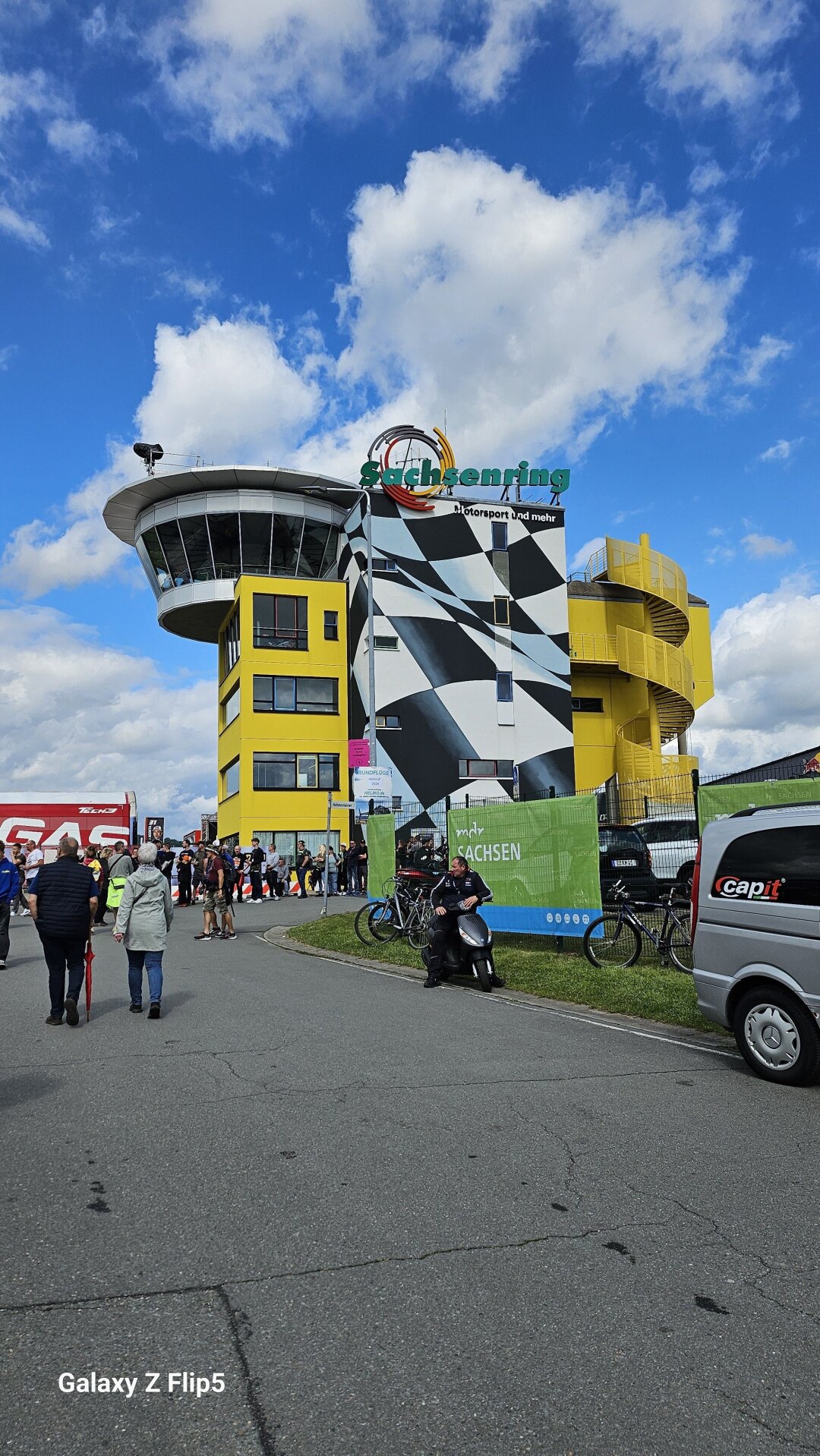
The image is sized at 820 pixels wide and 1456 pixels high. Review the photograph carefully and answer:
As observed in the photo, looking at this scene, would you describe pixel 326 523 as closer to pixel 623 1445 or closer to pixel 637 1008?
pixel 637 1008

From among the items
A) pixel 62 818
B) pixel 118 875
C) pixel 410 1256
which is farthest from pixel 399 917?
pixel 62 818

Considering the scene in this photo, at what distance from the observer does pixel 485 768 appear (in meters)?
44.0

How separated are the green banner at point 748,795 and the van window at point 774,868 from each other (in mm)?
3277

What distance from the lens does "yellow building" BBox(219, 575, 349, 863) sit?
43000mm

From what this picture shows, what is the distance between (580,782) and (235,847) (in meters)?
16.6

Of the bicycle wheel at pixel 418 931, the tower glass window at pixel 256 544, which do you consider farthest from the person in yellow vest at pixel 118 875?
the tower glass window at pixel 256 544

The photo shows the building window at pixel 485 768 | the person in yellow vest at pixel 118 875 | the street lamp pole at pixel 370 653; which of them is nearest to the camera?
the person in yellow vest at pixel 118 875

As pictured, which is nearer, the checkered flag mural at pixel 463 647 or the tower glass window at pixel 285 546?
the checkered flag mural at pixel 463 647

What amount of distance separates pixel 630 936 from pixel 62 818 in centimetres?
2738

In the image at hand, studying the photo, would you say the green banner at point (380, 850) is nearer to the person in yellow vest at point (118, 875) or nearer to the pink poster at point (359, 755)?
the pink poster at point (359, 755)

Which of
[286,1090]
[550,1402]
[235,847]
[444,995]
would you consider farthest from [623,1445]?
[235,847]

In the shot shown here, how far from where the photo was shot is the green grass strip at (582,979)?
10.1m

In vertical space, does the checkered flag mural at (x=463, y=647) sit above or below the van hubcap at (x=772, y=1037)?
above

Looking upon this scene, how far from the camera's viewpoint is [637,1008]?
33.6ft
